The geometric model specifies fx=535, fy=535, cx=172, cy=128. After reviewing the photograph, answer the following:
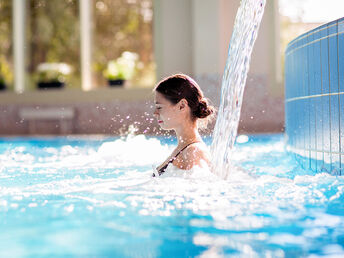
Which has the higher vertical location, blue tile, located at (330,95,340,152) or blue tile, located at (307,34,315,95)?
blue tile, located at (307,34,315,95)

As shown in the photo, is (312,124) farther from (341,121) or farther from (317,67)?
(341,121)

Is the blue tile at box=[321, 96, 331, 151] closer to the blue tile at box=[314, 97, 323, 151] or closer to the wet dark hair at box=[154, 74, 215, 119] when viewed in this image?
the blue tile at box=[314, 97, 323, 151]

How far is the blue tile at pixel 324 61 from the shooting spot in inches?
139

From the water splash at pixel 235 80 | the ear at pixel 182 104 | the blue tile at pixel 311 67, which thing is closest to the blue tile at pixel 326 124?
the blue tile at pixel 311 67

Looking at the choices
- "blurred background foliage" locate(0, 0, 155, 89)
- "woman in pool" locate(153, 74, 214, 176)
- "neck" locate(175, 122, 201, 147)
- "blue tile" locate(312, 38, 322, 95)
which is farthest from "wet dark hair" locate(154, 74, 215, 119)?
Answer: "blurred background foliage" locate(0, 0, 155, 89)

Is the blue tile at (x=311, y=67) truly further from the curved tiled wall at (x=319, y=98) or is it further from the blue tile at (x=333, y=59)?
the blue tile at (x=333, y=59)

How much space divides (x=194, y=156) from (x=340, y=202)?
2.98 feet

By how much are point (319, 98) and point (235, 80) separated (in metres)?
0.65

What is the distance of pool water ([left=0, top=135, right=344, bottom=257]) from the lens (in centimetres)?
180

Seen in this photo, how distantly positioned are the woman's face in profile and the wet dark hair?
0.03 meters

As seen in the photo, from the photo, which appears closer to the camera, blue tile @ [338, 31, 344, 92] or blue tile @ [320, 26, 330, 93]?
blue tile @ [338, 31, 344, 92]

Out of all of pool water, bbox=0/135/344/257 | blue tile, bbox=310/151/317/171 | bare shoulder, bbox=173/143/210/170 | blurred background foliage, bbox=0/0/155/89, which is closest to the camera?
pool water, bbox=0/135/344/257

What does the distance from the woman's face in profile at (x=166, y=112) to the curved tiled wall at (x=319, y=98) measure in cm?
105

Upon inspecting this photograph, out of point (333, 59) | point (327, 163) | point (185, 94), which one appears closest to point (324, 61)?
point (333, 59)
